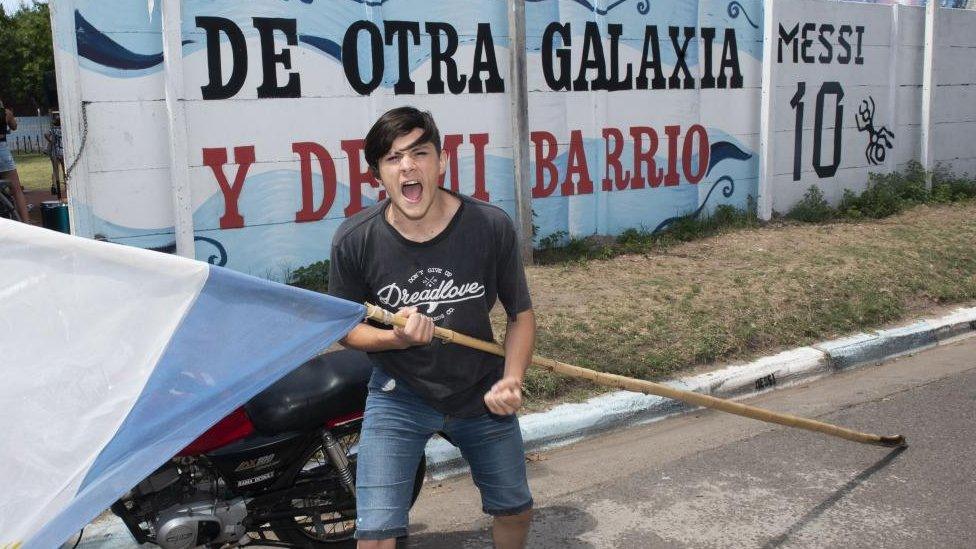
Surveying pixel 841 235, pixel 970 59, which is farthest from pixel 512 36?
pixel 970 59

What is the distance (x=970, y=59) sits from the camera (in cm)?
1302

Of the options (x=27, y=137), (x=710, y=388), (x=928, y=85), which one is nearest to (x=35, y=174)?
(x=27, y=137)

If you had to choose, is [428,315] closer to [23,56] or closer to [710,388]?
[710,388]

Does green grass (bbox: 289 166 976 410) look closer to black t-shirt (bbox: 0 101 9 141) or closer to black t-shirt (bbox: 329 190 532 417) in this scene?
black t-shirt (bbox: 329 190 532 417)

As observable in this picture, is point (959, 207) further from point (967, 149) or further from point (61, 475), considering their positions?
point (61, 475)

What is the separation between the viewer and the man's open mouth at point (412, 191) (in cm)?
311

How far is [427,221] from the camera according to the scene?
3.19 meters

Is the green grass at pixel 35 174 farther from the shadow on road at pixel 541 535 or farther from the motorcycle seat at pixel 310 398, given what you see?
the motorcycle seat at pixel 310 398

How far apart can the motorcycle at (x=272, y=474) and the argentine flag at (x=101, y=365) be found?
74 cm

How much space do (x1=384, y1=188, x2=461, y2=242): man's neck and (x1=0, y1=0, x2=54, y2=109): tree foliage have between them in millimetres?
41802

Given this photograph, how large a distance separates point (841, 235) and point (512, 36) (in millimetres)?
4164

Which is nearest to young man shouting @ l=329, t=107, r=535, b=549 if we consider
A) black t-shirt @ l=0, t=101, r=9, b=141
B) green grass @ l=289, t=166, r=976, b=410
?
green grass @ l=289, t=166, r=976, b=410

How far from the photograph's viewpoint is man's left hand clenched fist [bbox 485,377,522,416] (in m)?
3.10

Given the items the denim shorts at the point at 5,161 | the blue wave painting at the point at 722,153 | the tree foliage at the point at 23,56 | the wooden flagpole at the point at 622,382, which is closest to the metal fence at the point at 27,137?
the tree foliage at the point at 23,56
